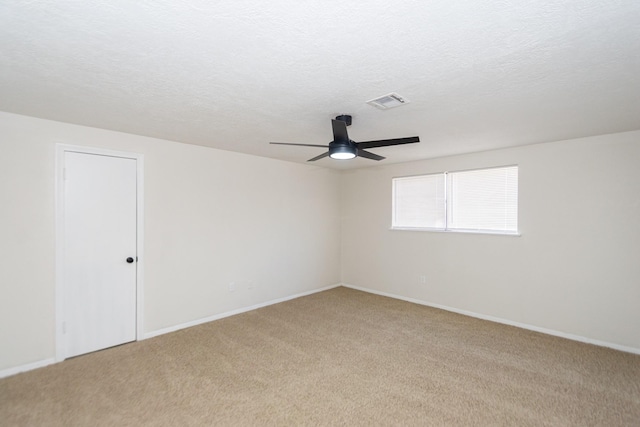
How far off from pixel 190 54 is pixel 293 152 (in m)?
2.77

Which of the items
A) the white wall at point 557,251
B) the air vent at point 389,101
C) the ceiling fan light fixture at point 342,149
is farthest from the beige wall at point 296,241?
the air vent at point 389,101

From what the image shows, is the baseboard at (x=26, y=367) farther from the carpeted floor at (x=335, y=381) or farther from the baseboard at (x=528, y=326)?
the baseboard at (x=528, y=326)

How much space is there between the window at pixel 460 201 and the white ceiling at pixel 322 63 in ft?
4.10

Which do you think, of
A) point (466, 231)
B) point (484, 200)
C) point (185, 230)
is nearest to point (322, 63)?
point (185, 230)

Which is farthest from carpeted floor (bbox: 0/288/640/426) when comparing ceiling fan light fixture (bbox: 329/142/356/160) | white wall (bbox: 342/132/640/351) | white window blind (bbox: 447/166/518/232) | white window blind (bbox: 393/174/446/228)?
ceiling fan light fixture (bbox: 329/142/356/160)

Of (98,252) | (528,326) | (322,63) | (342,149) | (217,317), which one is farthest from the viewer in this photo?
(217,317)

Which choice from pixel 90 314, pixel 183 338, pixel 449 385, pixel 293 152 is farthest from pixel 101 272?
pixel 449 385

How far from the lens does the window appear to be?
4.36 m

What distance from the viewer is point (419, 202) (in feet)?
17.5

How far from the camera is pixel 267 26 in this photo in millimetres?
1583

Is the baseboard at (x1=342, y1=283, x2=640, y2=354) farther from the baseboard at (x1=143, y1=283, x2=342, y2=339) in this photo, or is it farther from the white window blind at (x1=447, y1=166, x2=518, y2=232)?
the baseboard at (x1=143, y1=283, x2=342, y2=339)

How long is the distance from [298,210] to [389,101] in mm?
3327

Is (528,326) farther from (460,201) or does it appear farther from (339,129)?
(339,129)

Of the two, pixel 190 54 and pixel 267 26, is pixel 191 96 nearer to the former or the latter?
pixel 190 54
